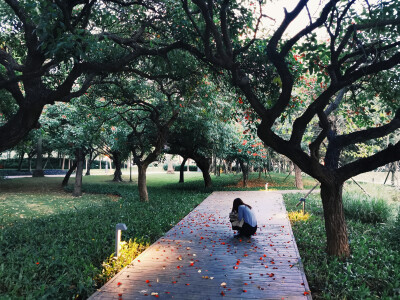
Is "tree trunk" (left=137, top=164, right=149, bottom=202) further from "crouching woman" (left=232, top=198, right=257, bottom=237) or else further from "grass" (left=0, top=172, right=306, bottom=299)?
"crouching woman" (left=232, top=198, right=257, bottom=237)

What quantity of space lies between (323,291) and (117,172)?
93.7ft

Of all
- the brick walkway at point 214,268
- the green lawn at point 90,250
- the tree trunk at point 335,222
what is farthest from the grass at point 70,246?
the tree trunk at point 335,222

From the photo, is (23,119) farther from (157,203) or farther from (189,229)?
(157,203)

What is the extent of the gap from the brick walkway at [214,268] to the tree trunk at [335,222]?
0.87 m

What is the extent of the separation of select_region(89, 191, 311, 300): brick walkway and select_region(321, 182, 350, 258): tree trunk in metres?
0.87

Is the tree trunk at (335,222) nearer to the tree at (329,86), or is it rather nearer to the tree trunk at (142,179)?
the tree at (329,86)

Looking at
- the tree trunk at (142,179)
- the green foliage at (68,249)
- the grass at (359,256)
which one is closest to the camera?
the green foliage at (68,249)

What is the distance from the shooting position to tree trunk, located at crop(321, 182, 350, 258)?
650 centimetres

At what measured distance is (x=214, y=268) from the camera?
6.14 m

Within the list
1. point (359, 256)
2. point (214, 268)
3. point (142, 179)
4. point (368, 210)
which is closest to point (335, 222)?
point (359, 256)

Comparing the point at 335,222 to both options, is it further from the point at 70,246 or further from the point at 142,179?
the point at 142,179

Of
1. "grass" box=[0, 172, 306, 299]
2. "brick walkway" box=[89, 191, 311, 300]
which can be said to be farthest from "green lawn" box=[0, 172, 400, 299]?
"brick walkway" box=[89, 191, 311, 300]

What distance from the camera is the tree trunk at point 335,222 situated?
256 inches

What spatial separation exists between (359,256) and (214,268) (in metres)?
3.13
